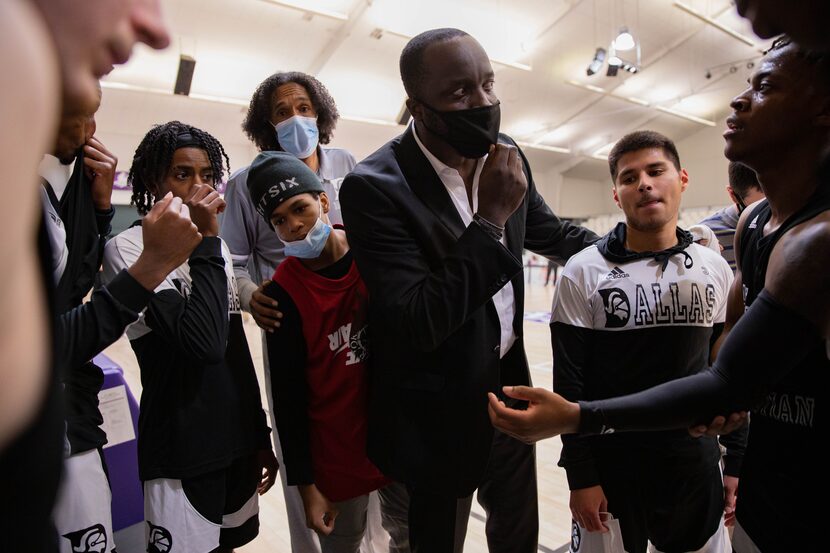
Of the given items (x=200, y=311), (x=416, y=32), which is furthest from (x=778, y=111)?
(x=416, y=32)

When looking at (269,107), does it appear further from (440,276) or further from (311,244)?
(440,276)

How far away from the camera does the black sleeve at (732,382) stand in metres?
0.98

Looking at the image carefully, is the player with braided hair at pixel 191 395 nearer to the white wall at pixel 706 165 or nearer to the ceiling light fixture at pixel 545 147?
the ceiling light fixture at pixel 545 147

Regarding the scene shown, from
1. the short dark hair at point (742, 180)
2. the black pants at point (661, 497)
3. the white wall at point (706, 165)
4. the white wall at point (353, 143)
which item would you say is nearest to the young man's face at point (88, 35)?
the black pants at point (661, 497)

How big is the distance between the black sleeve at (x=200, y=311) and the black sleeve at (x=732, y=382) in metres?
1.06

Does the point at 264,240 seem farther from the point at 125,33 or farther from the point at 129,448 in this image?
the point at 125,33

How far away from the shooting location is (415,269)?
1.22 m

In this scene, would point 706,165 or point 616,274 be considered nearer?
point 616,274

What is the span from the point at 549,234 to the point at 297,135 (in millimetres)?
1184

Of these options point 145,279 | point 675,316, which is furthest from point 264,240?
point 675,316

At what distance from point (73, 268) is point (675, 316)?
191 cm

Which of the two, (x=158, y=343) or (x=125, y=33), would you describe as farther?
(x=158, y=343)

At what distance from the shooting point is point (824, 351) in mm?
1036

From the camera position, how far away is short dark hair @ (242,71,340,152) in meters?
2.24
